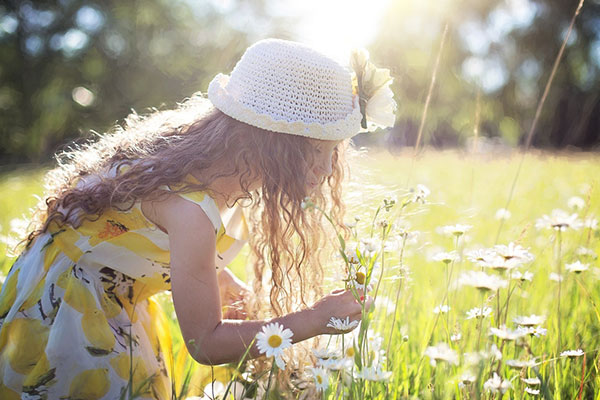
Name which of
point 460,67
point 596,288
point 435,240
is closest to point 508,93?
point 460,67

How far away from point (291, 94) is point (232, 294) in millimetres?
944

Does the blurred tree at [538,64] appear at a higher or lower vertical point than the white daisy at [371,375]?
higher

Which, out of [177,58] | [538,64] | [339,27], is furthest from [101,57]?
[339,27]

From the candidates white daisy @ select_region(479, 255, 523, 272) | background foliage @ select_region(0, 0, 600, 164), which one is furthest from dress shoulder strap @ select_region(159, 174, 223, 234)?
background foliage @ select_region(0, 0, 600, 164)

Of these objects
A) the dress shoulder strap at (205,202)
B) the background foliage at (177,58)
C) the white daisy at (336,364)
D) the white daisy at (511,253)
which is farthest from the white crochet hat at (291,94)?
the background foliage at (177,58)

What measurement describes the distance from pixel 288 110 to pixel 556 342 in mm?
1117

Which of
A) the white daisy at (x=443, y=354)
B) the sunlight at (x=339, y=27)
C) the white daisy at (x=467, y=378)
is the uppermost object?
the sunlight at (x=339, y=27)

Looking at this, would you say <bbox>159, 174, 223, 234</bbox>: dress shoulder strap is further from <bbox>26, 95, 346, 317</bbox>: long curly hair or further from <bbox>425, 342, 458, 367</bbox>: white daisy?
<bbox>425, 342, 458, 367</bbox>: white daisy

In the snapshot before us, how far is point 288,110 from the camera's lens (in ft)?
5.23

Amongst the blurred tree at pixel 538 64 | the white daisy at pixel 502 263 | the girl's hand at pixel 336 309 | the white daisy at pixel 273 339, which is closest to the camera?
the white daisy at pixel 273 339

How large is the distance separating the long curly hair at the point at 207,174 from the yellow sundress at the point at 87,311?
0.18 feet

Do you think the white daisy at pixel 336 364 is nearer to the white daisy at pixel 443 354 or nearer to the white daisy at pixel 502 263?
the white daisy at pixel 443 354

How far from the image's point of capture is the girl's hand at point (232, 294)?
2.12m

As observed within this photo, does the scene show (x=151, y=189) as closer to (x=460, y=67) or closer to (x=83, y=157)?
(x=83, y=157)
